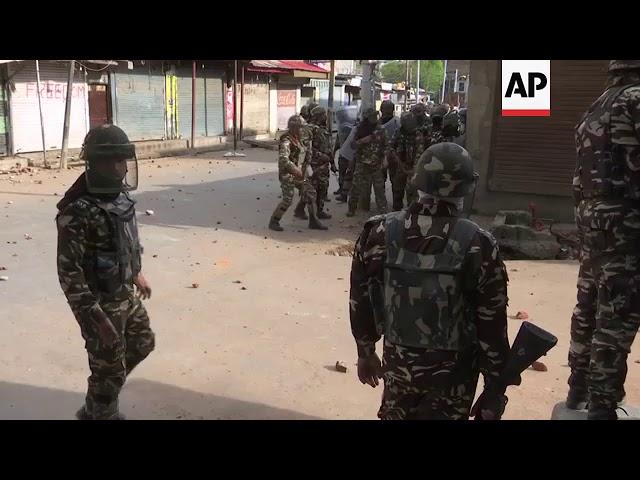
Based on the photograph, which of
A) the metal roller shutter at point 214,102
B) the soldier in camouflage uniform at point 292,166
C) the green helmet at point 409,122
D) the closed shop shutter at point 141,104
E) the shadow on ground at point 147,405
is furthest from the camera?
the metal roller shutter at point 214,102

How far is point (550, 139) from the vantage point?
28.6 feet

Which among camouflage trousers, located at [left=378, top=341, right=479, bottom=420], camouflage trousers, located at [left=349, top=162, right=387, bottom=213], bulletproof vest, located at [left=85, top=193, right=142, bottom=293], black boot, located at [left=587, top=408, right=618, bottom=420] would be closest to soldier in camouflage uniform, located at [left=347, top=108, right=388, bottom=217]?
camouflage trousers, located at [left=349, top=162, right=387, bottom=213]

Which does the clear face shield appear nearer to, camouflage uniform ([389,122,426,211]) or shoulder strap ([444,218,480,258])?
shoulder strap ([444,218,480,258])

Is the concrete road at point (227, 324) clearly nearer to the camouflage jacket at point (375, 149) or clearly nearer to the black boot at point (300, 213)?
the black boot at point (300, 213)

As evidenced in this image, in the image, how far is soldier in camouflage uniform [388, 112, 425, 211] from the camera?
9.10 m

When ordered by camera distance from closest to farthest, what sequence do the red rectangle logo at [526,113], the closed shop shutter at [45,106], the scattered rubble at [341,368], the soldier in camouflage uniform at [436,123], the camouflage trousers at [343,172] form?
the scattered rubble at [341,368], the soldier in camouflage uniform at [436,123], the red rectangle logo at [526,113], the camouflage trousers at [343,172], the closed shop shutter at [45,106]

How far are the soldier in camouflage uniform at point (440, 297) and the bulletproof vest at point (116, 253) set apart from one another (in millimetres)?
1316

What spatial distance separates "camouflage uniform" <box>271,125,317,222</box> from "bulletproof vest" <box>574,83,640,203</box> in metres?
5.58

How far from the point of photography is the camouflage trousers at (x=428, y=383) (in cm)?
237

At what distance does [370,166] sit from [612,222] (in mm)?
6666

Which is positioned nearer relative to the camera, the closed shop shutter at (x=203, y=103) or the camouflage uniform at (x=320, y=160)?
the camouflage uniform at (x=320, y=160)

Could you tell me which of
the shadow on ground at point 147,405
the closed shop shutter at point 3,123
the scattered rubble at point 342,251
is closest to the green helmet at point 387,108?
the scattered rubble at point 342,251

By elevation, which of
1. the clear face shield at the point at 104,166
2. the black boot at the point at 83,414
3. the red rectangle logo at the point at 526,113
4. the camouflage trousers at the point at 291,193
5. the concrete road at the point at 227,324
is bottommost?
the concrete road at the point at 227,324
